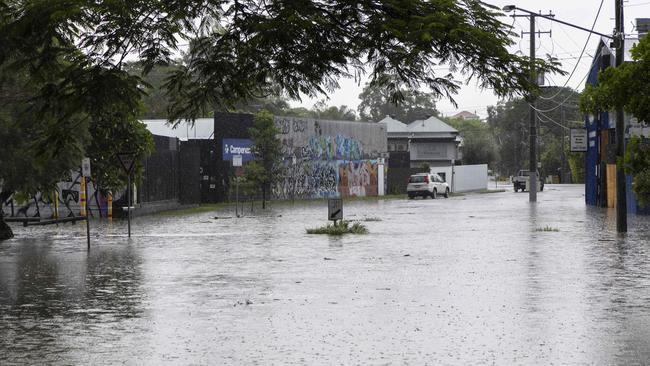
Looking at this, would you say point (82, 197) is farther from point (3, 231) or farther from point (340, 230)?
point (340, 230)

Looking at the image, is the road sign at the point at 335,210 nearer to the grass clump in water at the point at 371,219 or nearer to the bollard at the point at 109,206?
the grass clump in water at the point at 371,219

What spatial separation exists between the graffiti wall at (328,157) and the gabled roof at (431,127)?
1279 inches

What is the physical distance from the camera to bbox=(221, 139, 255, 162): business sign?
194ft

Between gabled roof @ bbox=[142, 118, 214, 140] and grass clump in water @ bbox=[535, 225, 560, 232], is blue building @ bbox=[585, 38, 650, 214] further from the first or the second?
gabled roof @ bbox=[142, 118, 214, 140]

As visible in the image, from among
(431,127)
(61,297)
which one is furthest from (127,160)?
(431,127)

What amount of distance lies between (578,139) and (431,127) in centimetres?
6188

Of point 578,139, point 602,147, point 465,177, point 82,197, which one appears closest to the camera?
point 82,197

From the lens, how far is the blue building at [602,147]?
41.1 metres

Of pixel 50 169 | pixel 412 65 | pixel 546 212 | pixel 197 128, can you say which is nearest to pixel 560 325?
pixel 412 65

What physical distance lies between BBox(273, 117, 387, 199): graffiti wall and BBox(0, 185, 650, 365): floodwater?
37956mm

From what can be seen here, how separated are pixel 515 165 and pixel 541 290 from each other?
12630cm

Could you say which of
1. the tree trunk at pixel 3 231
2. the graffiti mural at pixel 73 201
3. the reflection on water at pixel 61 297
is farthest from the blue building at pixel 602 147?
the reflection on water at pixel 61 297

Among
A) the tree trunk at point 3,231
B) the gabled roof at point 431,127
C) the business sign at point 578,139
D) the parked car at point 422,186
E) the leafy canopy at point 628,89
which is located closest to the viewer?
the leafy canopy at point 628,89

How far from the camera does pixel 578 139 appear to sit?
50.8m
